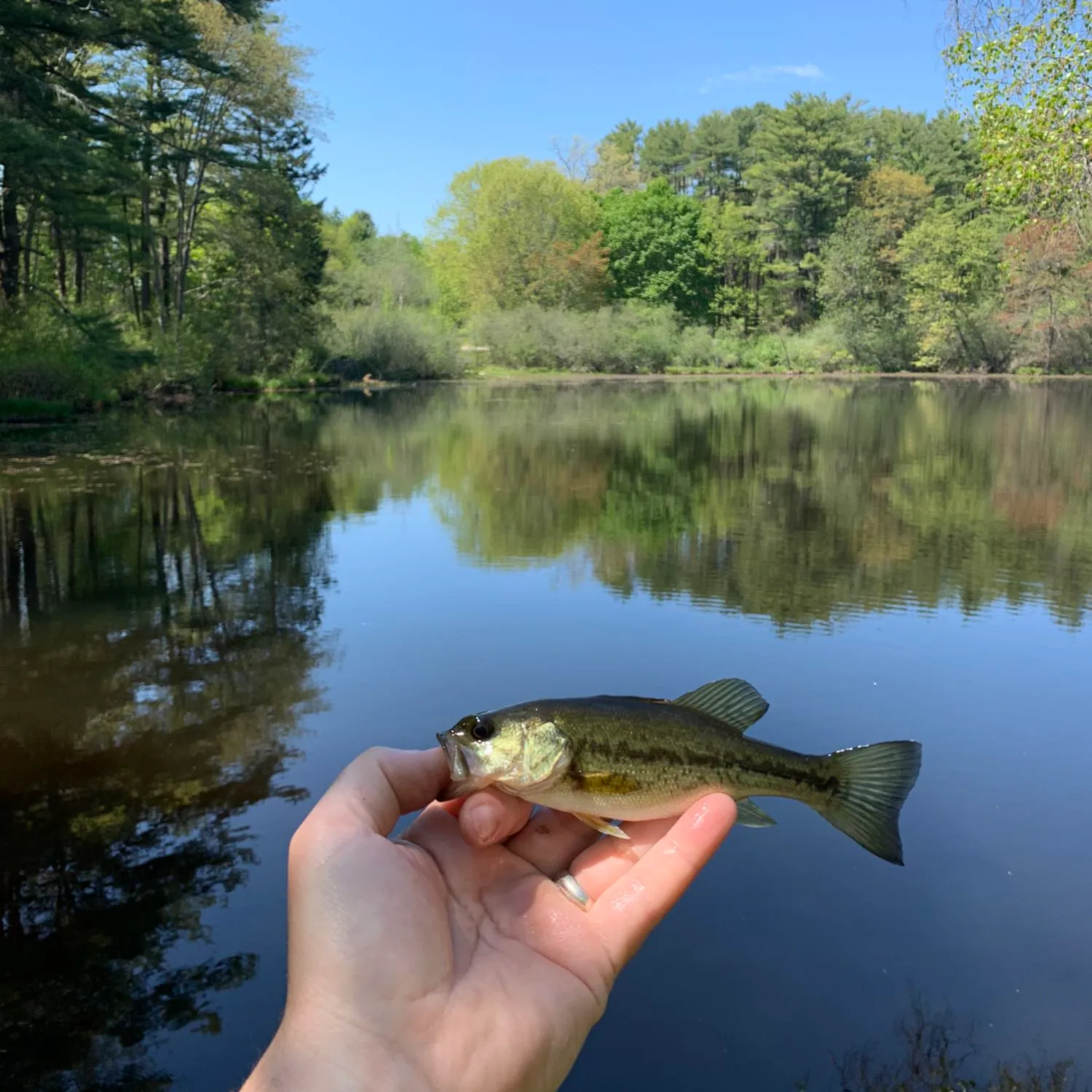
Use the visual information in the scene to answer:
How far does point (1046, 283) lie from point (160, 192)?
51472 mm

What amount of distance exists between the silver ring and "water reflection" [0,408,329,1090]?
223cm

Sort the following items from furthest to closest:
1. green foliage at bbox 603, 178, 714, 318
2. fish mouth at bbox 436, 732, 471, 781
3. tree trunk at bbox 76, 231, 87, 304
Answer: green foliage at bbox 603, 178, 714, 318
tree trunk at bbox 76, 231, 87, 304
fish mouth at bbox 436, 732, 471, 781

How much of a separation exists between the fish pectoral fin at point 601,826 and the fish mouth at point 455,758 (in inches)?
14.5

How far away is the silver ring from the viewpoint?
271cm

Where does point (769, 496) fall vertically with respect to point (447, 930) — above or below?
below

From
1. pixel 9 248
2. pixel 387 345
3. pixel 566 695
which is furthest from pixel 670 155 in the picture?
pixel 566 695

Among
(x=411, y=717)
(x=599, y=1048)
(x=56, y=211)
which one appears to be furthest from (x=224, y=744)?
(x=56, y=211)

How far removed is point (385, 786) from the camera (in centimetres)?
259

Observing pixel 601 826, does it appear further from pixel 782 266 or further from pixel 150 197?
pixel 782 266

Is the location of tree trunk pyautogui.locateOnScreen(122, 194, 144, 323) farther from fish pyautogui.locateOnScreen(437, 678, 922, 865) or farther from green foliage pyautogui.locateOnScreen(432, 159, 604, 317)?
fish pyautogui.locateOnScreen(437, 678, 922, 865)

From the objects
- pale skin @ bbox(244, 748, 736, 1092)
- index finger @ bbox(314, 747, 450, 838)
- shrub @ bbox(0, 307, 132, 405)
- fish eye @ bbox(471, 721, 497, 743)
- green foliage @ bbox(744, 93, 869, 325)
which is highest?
green foliage @ bbox(744, 93, 869, 325)

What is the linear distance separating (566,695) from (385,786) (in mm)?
5164

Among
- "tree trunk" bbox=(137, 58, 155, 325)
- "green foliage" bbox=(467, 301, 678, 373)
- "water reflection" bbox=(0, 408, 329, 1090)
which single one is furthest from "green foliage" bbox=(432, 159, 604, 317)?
"water reflection" bbox=(0, 408, 329, 1090)

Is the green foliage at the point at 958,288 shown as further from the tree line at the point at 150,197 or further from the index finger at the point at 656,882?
the index finger at the point at 656,882
